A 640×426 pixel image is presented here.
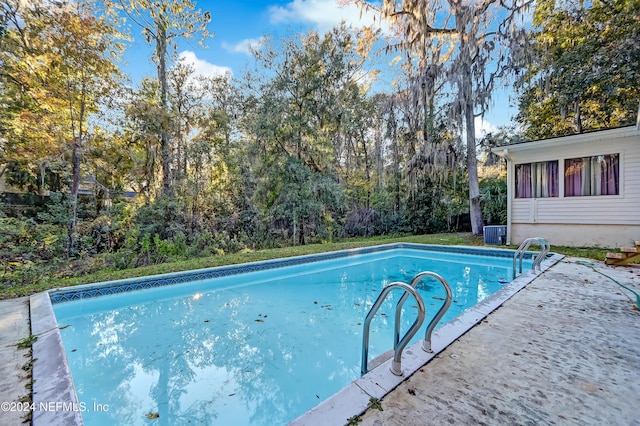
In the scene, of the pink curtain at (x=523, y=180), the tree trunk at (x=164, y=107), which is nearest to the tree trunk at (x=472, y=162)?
the pink curtain at (x=523, y=180)

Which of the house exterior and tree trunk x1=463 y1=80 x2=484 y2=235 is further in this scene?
tree trunk x1=463 y1=80 x2=484 y2=235

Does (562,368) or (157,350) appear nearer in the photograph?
(562,368)

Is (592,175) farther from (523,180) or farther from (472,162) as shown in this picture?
(472,162)

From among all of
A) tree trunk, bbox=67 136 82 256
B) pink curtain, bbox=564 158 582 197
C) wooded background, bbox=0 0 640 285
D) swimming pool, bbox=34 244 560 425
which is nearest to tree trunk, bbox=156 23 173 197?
wooded background, bbox=0 0 640 285

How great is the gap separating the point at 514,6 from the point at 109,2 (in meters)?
11.6

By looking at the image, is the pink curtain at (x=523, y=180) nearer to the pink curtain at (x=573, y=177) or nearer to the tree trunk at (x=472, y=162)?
the pink curtain at (x=573, y=177)

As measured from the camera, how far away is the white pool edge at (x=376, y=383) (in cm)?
152

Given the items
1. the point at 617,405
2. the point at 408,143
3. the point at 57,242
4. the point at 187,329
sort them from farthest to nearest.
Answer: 1. the point at 408,143
2. the point at 57,242
3. the point at 187,329
4. the point at 617,405

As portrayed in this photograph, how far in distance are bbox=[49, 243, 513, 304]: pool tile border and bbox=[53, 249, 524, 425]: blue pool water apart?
13 centimetres

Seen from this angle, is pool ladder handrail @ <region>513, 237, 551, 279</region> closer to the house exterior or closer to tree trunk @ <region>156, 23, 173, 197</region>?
the house exterior

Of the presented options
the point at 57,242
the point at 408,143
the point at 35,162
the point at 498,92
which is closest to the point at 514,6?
the point at 498,92

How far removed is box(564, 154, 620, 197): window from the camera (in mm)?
6590

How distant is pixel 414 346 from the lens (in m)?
2.27

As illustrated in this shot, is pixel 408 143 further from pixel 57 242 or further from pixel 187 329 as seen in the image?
pixel 57 242
